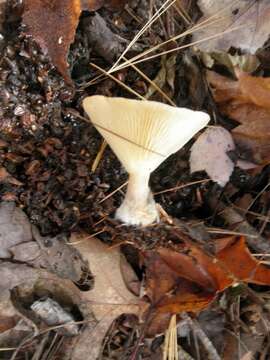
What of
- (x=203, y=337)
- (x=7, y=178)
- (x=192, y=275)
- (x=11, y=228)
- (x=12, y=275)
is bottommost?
(x=203, y=337)

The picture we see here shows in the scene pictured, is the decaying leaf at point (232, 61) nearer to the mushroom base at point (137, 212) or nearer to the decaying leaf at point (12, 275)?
the mushroom base at point (137, 212)

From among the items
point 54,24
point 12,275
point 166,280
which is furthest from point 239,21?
point 12,275

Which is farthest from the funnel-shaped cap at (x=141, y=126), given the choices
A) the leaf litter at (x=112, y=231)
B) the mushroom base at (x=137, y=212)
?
the leaf litter at (x=112, y=231)

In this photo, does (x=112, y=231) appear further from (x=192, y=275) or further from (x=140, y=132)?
(x=140, y=132)

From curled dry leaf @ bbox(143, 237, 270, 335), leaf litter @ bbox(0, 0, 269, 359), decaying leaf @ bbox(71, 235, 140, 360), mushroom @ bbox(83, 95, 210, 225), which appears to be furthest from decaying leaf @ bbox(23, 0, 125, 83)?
curled dry leaf @ bbox(143, 237, 270, 335)

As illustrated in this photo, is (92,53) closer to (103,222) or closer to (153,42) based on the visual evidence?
(153,42)

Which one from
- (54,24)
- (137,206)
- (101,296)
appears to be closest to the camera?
(54,24)
